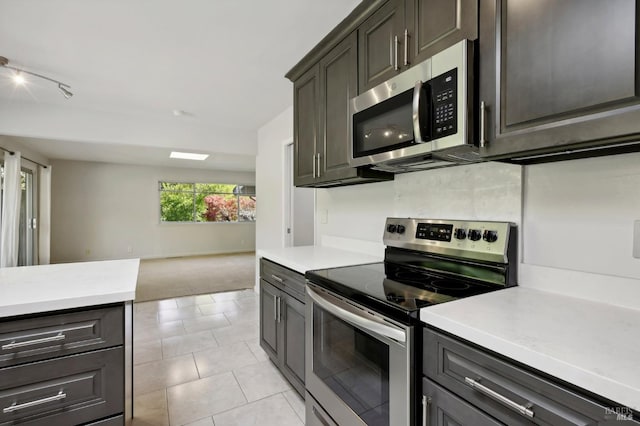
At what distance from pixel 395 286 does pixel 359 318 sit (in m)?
0.23

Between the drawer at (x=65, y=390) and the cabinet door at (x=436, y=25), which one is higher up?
the cabinet door at (x=436, y=25)

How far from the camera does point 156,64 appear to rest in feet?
8.75

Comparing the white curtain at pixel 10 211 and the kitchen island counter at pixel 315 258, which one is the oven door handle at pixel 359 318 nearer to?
the kitchen island counter at pixel 315 258

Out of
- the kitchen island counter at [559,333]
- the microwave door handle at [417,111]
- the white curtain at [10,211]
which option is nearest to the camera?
the kitchen island counter at [559,333]

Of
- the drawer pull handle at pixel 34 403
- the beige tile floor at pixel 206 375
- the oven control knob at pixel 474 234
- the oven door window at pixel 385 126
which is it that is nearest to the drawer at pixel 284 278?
the beige tile floor at pixel 206 375

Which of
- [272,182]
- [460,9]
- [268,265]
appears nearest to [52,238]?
[272,182]

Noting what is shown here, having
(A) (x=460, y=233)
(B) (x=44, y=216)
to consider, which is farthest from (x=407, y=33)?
(B) (x=44, y=216)

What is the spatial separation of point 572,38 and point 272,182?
3497 millimetres

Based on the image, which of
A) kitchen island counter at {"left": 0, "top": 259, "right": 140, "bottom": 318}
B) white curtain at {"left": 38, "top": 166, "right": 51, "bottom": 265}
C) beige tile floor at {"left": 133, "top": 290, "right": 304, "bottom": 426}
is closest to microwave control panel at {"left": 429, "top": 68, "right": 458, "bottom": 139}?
kitchen island counter at {"left": 0, "top": 259, "right": 140, "bottom": 318}

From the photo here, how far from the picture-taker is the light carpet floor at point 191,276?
4.71m

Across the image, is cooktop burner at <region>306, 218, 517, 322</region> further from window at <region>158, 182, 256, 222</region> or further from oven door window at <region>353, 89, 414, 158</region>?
window at <region>158, 182, 256, 222</region>

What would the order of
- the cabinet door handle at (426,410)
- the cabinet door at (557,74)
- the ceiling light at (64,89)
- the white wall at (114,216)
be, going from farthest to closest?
the white wall at (114,216) → the ceiling light at (64,89) → the cabinet door handle at (426,410) → the cabinet door at (557,74)

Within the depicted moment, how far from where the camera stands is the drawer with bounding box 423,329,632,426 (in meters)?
0.66

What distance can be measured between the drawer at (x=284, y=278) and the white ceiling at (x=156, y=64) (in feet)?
5.65
